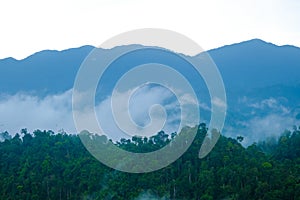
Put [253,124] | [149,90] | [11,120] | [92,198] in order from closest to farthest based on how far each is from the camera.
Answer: [92,198]
[253,124]
[149,90]
[11,120]

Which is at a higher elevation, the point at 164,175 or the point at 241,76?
the point at 241,76

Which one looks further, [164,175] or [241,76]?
[241,76]

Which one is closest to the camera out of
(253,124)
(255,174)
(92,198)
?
(255,174)

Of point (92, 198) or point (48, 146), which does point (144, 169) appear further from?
point (48, 146)

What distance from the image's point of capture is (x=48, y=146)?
26.3 m

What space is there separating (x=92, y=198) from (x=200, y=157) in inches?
210

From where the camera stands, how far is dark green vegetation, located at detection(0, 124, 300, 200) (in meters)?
18.8

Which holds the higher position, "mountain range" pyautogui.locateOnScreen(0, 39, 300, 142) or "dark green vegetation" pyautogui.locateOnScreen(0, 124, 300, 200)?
"mountain range" pyautogui.locateOnScreen(0, 39, 300, 142)

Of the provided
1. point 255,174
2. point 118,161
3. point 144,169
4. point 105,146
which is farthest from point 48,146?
point 255,174

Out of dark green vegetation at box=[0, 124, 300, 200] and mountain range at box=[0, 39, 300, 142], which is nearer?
dark green vegetation at box=[0, 124, 300, 200]

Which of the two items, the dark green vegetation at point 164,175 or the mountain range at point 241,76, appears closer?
the dark green vegetation at point 164,175

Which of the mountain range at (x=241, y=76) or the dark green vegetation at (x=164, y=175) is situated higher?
the mountain range at (x=241, y=76)

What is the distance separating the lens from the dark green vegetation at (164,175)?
61.7ft

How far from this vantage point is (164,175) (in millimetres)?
21141
